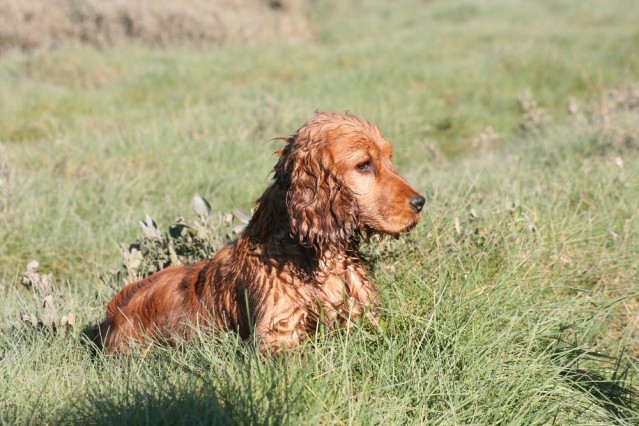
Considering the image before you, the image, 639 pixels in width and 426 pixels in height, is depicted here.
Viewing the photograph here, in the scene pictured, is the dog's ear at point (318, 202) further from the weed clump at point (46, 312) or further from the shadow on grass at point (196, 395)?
the weed clump at point (46, 312)

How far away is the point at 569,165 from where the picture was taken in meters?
5.75

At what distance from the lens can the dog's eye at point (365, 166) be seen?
3268mm

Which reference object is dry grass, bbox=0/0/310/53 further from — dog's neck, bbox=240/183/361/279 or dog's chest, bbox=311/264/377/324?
dog's chest, bbox=311/264/377/324

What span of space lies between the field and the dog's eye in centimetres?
58

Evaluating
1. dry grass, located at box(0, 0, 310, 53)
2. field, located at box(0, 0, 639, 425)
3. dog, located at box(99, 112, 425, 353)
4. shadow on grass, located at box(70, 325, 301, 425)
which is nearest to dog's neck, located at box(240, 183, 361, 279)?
dog, located at box(99, 112, 425, 353)

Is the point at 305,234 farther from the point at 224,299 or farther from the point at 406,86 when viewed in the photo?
the point at 406,86

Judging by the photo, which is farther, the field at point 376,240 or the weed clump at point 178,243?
the weed clump at point 178,243

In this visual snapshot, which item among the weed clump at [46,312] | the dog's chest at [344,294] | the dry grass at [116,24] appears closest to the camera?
the dog's chest at [344,294]

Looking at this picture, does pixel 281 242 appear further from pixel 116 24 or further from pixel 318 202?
pixel 116 24

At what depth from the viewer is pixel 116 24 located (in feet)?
45.8

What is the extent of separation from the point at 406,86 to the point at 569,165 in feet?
14.8

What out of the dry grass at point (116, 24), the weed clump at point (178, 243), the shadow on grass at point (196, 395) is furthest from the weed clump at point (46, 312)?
the dry grass at point (116, 24)

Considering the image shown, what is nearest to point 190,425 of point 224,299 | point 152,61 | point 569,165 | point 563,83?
point 224,299

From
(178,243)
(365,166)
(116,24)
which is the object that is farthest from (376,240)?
(116,24)
